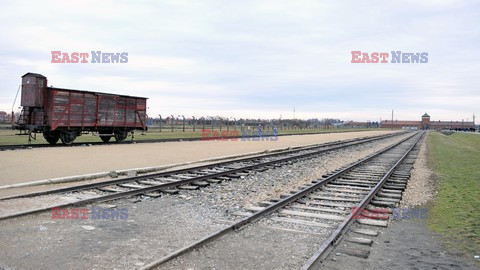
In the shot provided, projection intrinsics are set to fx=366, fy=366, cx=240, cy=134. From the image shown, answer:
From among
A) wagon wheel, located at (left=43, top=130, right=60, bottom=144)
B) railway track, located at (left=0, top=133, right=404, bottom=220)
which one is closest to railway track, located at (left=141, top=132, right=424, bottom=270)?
railway track, located at (left=0, top=133, right=404, bottom=220)

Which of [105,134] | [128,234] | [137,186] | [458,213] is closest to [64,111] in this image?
[105,134]

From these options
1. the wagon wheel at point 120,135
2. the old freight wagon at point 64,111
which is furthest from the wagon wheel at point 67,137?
the wagon wheel at point 120,135

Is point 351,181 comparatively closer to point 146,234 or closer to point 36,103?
point 146,234

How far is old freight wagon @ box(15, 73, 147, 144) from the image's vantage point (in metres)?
21.0

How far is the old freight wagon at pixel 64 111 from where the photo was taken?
2098cm

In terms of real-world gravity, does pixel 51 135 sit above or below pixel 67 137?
above

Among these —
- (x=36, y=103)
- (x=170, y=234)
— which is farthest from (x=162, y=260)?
(x=36, y=103)

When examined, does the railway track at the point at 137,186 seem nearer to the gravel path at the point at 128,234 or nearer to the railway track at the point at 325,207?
the gravel path at the point at 128,234

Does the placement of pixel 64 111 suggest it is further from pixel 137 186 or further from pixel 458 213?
pixel 458 213

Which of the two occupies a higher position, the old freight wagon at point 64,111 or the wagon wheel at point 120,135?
the old freight wagon at point 64,111

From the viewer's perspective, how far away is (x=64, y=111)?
21.6 metres

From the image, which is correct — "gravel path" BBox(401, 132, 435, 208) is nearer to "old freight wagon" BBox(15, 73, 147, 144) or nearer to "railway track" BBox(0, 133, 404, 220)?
"railway track" BBox(0, 133, 404, 220)

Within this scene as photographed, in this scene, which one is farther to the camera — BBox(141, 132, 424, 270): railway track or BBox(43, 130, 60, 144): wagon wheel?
BBox(43, 130, 60, 144): wagon wheel

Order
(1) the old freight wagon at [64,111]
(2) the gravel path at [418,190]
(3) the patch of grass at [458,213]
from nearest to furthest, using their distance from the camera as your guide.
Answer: (3) the patch of grass at [458,213] → (2) the gravel path at [418,190] → (1) the old freight wagon at [64,111]
